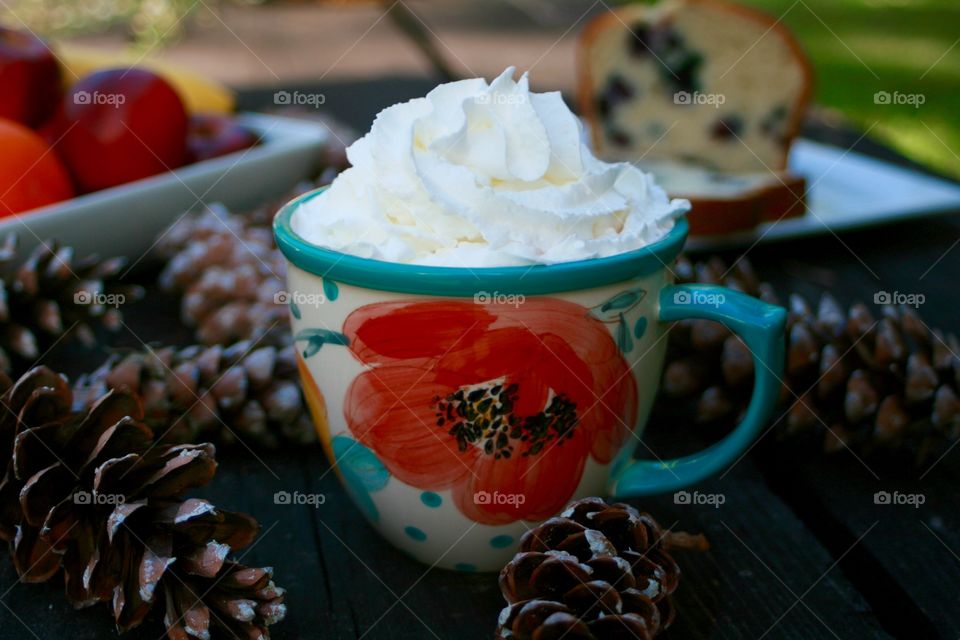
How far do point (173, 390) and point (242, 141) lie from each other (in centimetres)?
63

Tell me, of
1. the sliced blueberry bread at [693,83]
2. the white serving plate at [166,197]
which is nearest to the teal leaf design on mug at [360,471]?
the white serving plate at [166,197]

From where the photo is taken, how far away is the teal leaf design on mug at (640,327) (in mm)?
658

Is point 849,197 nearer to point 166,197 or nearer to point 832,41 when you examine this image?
point 166,197

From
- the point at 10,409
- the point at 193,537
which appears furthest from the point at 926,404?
the point at 10,409

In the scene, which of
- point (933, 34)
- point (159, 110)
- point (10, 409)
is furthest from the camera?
point (933, 34)

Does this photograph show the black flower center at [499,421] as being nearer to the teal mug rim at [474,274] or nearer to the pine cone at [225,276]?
the teal mug rim at [474,274]

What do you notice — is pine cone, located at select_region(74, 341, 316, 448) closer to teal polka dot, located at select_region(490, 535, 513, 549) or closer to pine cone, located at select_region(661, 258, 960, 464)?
teal polka dot, located at select_region(490, 535, 513, 549)

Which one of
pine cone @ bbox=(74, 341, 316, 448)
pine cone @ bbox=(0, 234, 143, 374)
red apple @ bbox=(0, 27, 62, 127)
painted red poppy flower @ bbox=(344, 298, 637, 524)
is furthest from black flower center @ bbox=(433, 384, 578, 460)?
red apple @ bbox=(0, 27, 62, 127)

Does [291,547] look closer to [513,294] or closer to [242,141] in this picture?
[513,294]

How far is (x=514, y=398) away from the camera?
624mm

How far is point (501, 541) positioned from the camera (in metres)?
0.69

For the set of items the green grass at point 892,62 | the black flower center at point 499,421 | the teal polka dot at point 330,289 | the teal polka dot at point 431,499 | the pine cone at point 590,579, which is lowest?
the green grass at point 892,62

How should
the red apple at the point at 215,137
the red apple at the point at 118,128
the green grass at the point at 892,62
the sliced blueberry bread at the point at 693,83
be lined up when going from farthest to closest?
the green grass at the point at 892,62, the sliced blueberry bread at the point at 693,83, the red apple at the point at 215,137, the red apple at the point at 118,128

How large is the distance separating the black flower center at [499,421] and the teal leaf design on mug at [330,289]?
0.32ft
